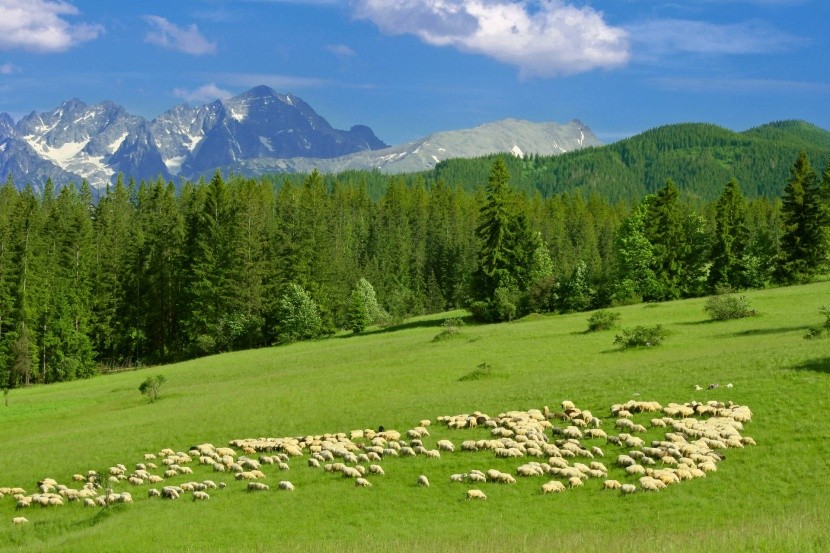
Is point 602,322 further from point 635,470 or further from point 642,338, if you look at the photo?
point 635,470

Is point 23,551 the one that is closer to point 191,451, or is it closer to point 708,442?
point 191,451

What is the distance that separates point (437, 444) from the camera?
26.6 metres

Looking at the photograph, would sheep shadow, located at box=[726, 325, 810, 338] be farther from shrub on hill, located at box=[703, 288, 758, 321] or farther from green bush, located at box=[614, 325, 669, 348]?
shrub on hill, located at box=[703, 288, 758, 321]

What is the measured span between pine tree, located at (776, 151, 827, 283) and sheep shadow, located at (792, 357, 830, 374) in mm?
48139

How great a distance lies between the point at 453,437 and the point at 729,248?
60.3 m

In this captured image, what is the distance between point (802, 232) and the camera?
247ft

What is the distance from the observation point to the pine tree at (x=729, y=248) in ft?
258

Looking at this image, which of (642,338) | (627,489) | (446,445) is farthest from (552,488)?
(642,338)

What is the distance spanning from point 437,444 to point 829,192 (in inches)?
2836

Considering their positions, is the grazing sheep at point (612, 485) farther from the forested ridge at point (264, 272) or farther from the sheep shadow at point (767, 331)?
the forested ridge at point (264, 272)

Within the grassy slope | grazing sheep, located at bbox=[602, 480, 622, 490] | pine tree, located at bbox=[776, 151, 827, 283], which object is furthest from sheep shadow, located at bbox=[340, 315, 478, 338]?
grazing sheep, located at bbox=[602, 480, 622, 490]

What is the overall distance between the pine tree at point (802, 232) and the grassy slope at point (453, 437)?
645 inches

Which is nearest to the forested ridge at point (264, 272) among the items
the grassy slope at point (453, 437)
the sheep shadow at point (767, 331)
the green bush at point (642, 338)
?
the grassy slope at point (453, 437)

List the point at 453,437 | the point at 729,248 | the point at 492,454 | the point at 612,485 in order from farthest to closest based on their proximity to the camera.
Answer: the point at 729,248 < the point at 453,437 < the point at 492,454 < the point at 612,485
